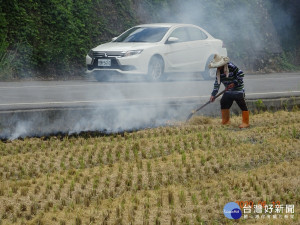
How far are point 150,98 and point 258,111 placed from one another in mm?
2117

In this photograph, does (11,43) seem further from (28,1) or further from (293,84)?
(293,84)

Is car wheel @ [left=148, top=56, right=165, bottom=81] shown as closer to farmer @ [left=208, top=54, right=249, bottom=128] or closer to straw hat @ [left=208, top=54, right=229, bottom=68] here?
farmer @ [left=208, top=54, right=249, bottom=128]

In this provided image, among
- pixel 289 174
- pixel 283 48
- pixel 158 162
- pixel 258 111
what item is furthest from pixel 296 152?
pixel 283 48

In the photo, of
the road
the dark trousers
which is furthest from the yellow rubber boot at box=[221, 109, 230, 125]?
the road

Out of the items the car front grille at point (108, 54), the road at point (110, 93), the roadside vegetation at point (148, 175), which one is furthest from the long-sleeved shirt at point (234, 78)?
the car front grille at point (108, 54)

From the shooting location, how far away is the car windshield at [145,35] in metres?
16.0

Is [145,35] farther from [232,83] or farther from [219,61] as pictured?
[219,61]

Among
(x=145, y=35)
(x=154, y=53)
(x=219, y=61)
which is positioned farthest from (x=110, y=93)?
(x=145, y=35)

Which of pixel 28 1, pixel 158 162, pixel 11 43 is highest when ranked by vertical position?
pixel 28 1

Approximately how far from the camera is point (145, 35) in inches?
640

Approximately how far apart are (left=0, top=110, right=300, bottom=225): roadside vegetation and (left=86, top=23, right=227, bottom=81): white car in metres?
5.63

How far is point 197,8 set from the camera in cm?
2355

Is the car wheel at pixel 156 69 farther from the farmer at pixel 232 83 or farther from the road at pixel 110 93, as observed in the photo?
the farmer at pixel 232 83

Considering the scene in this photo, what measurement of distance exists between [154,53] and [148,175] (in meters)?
9.01
